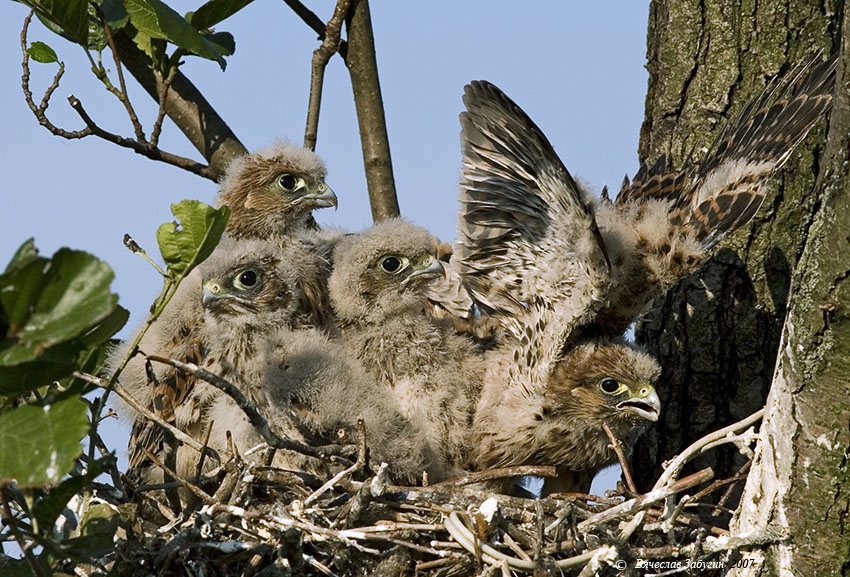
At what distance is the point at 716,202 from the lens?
4.32 meters

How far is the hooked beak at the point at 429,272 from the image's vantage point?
14.4ft

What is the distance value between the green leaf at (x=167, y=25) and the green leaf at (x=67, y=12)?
405mm

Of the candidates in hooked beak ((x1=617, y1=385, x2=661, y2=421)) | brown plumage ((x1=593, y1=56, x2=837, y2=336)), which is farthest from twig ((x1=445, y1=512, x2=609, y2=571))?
brown plumage ((x1=593, y1=56, x2=837, y2=336))

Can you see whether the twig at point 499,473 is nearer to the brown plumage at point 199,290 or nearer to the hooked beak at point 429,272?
the hooked beak at point 429,272

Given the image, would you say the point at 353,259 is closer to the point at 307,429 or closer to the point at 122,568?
the point at 307,429

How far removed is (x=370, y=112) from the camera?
199 inches

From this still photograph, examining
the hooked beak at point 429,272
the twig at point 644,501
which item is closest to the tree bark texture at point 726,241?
the hooked beak at point 429,272

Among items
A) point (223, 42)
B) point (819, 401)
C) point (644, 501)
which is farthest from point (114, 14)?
point (819, 401)

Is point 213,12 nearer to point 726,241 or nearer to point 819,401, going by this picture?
point 726,241

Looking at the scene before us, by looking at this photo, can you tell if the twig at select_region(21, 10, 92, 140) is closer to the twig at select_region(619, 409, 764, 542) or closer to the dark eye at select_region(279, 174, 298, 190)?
the dark eye at select_region(279, 174, 298, 190)

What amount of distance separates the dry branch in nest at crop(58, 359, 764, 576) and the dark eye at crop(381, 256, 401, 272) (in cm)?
102

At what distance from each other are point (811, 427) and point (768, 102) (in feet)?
7.00

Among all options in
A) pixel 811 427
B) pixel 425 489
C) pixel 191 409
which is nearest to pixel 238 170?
pixel 191 409

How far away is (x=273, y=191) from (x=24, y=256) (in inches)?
107
